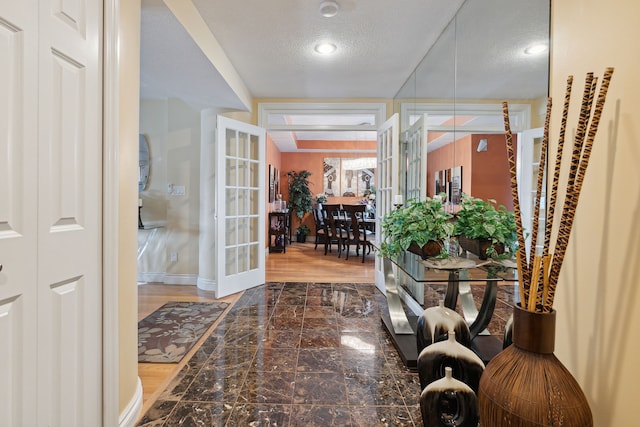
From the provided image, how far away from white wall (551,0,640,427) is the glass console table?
0.48 m

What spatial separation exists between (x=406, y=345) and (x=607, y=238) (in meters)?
1.63

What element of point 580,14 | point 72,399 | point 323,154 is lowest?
point 72,399

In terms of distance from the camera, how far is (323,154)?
27.8ft

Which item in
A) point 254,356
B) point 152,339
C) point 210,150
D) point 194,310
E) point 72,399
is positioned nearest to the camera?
point 72,399

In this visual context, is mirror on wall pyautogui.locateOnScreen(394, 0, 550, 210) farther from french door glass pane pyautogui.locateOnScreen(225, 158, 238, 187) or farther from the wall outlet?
the wall outlet

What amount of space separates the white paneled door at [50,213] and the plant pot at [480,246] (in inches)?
72.4

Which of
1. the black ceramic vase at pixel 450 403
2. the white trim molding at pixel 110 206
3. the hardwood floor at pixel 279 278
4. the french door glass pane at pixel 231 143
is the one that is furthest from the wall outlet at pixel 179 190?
the black ceramic vase at pixel 450 403

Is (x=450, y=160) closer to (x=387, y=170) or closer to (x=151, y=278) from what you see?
(x=387, y=170)

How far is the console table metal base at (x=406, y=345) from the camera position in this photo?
2.10 metres

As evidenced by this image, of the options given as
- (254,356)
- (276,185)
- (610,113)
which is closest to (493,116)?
(610,113)

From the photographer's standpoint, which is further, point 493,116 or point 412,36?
point 412,36

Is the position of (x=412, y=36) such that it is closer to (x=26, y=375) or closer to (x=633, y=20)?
(x=633, y=20)

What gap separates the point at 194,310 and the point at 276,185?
483cm

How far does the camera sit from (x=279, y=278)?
14.6ft
